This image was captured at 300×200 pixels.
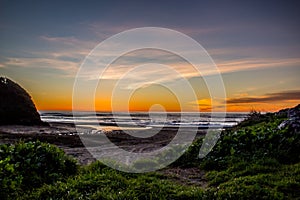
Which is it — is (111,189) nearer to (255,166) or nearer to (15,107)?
(255,166)

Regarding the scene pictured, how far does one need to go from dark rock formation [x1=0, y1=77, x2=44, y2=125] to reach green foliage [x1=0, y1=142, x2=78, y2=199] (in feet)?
74.2

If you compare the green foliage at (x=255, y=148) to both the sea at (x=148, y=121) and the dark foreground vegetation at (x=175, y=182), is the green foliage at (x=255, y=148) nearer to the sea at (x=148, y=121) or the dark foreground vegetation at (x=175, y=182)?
the dark foreground vegetation at (x=175, y=182)

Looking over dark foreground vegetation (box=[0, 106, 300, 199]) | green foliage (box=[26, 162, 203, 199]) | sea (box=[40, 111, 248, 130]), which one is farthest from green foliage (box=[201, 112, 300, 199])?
sea (box=[40, 111, 248, 130])

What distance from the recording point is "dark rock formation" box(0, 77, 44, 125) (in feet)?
102

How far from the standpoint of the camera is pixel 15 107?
31375mm

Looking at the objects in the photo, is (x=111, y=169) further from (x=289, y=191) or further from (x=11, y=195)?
(x=289, y=191)

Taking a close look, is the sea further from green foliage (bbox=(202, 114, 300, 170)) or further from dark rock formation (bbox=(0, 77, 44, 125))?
green foliage (bbox=(202, 114, 300, 170))

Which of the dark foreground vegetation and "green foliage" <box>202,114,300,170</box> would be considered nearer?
the dark foreground vegetation

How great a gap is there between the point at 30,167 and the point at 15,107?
24004 millimetres

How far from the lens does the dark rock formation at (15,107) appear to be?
102 feet

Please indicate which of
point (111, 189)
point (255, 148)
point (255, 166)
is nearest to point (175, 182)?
point (111, 189)

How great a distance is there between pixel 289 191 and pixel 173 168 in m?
5.06

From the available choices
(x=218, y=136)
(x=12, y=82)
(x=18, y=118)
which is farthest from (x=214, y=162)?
(x=12, y=82)

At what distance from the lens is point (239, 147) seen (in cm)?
1300
